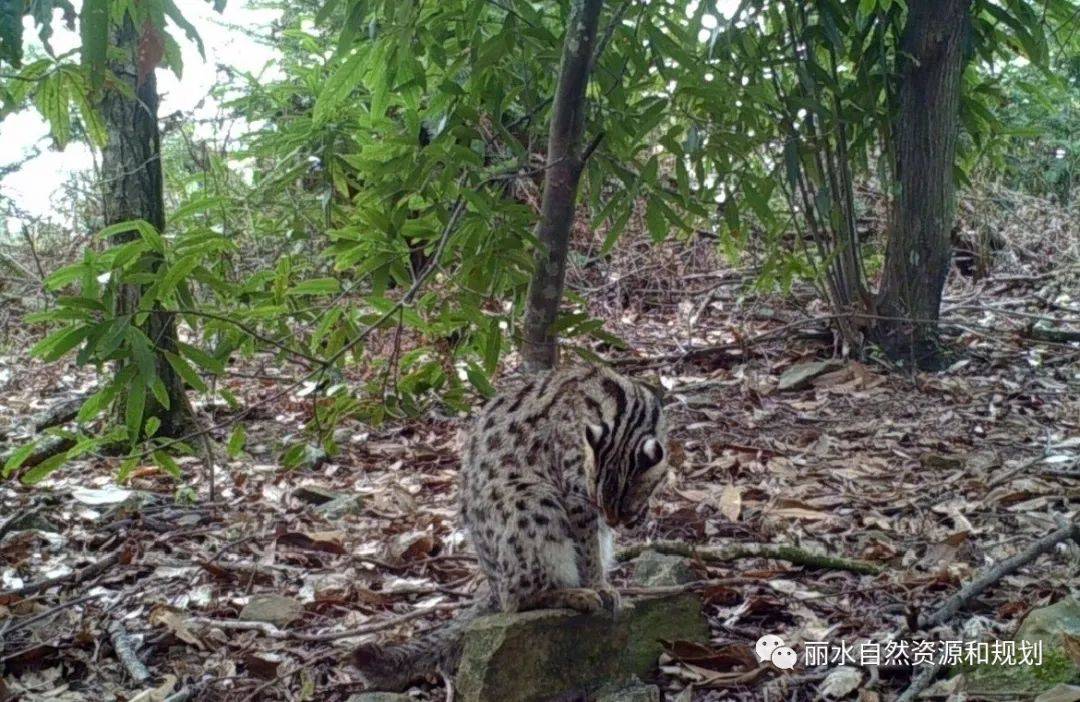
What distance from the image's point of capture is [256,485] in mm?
5938

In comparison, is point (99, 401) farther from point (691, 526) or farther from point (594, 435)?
point (691, 526)

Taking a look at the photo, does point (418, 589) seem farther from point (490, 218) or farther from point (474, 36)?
point (474, 36)

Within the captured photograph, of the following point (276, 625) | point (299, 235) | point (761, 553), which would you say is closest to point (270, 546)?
point (276, 625)

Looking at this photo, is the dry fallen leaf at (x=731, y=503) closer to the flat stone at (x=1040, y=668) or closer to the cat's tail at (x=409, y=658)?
the cat's tail at (x=409, y=658)

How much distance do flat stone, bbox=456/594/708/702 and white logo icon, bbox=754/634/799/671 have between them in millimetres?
233

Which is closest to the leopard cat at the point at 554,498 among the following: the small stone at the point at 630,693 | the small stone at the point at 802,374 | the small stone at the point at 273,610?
the small stone at the point at 630,693

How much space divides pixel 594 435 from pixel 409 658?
102 centimetres

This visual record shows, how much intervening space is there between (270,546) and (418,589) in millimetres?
982

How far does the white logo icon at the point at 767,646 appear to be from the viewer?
A: 11.2 feet

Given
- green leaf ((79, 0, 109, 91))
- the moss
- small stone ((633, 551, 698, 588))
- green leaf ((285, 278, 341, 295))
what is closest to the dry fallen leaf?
small stone ((633, 551, 698, 588))

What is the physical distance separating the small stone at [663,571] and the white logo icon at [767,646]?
521 mm

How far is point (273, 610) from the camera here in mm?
4238

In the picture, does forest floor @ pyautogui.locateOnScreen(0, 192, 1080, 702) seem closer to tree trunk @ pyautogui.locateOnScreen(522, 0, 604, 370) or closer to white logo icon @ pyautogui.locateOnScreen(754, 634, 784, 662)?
white logo icon @ pyautogui.locateOnScreen(754, 634, 784, 662)

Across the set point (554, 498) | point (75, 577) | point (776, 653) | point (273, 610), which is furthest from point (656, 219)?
point (75, 577)
